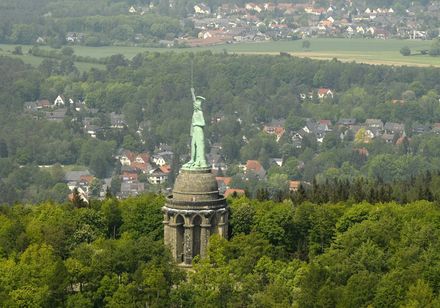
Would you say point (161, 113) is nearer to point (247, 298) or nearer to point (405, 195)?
point (405, 195)

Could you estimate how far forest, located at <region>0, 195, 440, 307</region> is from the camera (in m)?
63.2

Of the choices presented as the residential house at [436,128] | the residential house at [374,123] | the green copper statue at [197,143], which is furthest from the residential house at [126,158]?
the green copper statue at [197,143]

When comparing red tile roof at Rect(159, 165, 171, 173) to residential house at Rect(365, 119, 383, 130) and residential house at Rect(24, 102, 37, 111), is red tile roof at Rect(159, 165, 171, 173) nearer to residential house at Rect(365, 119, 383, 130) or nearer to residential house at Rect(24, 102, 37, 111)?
residential house at Rect(365, 119, 383, 130)

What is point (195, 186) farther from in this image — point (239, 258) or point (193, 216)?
point (239, 258)

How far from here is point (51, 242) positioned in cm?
7081

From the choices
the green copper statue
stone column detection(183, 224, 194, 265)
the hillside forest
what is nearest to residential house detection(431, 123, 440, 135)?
the hillside forest

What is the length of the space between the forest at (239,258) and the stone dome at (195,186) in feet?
7.31

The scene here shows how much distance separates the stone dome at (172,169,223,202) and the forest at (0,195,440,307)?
87.8 inches

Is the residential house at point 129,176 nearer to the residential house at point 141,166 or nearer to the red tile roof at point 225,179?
the residential house at point 141,166

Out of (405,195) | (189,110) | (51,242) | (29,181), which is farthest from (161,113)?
(51,242)

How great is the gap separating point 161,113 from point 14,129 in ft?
78.7

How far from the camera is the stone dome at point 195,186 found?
7212cm

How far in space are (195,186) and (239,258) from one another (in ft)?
17.6

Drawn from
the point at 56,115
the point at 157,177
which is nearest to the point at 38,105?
the point at 56,115
